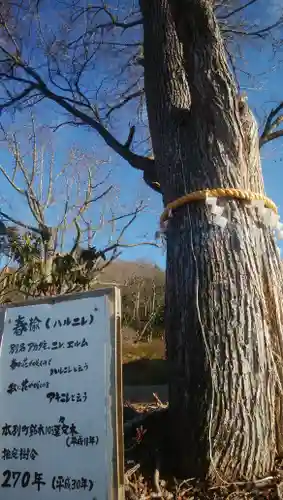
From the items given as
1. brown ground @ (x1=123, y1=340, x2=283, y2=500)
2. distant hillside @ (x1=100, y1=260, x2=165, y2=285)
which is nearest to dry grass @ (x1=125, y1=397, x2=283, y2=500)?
brown ground @ (x1=123, y1=340, x2=283, y2=500)

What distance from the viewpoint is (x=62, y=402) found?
72.4 inches

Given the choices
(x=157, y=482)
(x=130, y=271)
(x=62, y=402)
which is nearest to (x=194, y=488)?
(x=157, y=482)

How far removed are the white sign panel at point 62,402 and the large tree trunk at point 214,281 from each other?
0.68 meters

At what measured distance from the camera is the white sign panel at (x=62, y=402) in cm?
171

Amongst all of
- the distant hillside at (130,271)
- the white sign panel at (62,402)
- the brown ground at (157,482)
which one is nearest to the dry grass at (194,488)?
the brown ground at (157,482)

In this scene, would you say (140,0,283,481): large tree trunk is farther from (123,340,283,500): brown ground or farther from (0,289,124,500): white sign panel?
(0,289,124,500): white sign panel

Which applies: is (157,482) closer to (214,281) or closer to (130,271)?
(214,281)

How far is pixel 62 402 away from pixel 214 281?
3.53ft

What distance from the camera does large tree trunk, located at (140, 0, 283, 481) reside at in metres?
2.21

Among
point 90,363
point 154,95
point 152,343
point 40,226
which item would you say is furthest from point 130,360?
point 90,363

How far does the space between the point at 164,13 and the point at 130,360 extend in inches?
302

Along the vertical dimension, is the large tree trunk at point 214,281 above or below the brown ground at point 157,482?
above

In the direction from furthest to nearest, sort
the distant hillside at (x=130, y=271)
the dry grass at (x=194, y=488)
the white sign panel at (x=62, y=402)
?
the distant hillside at (x=130, y=271) < the dry grass at (x=194, y=488) < the white sign panel at (x=62, y=402)

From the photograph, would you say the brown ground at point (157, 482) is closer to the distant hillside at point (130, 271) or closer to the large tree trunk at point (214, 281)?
the large tree trunk at point (214, 281)
